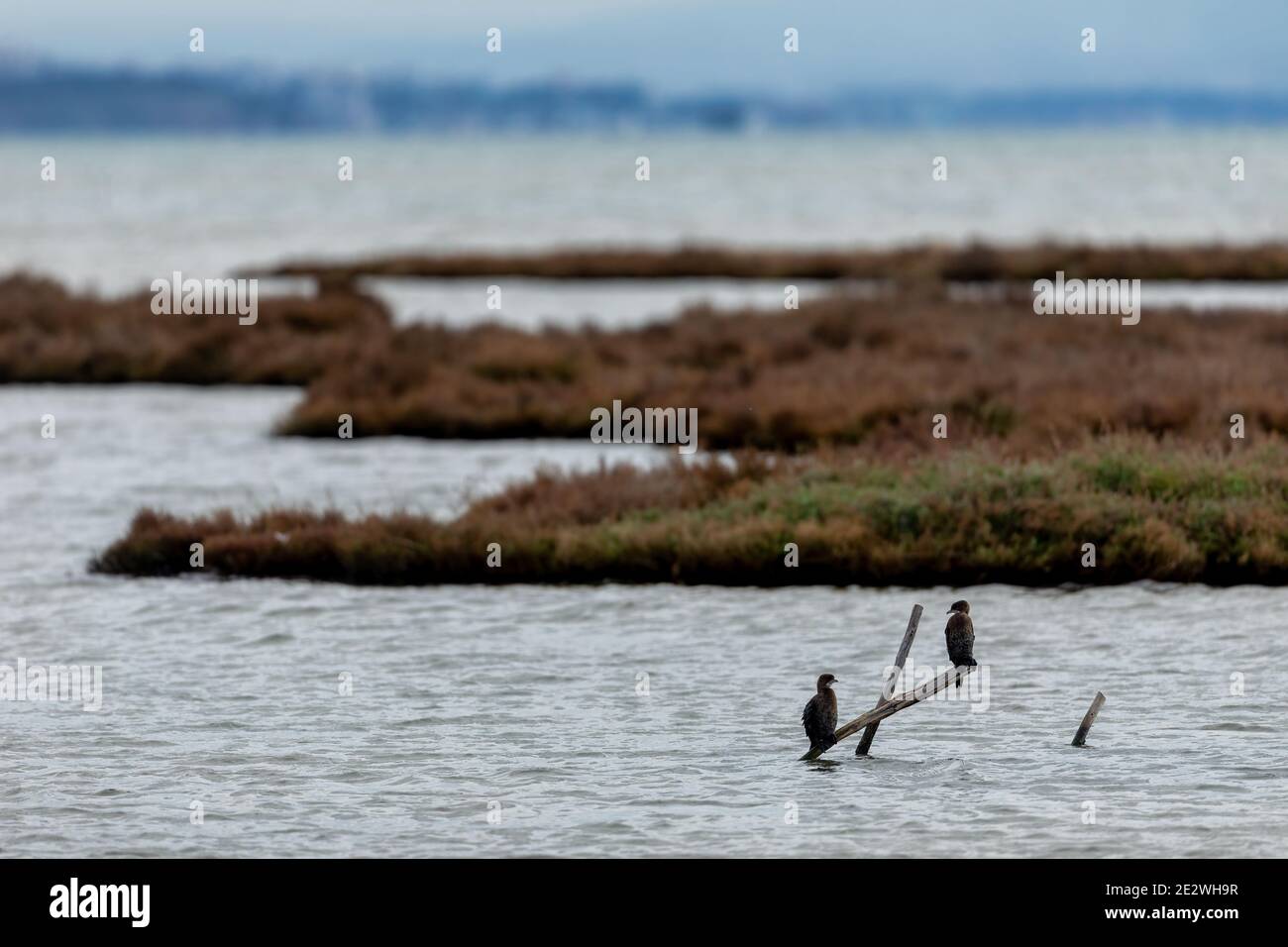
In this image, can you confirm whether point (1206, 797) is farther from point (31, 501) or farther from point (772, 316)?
point (772, 316)

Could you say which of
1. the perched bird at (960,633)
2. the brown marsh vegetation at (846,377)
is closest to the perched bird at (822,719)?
Result: the perched bird at (960,633)

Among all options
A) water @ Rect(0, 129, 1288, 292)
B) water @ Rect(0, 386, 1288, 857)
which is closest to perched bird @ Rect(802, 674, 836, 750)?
water @ Rect(0, 386, 1288, 857)

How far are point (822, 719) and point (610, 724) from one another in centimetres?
190

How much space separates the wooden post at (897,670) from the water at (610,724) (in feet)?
0.39

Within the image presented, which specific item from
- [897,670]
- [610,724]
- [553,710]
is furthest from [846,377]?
[897,670]

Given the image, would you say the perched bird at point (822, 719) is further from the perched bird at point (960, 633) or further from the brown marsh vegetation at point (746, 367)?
the brown marsh vegetation at point (746, 367)

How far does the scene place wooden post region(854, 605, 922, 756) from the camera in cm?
1096

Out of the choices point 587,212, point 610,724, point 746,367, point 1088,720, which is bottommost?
point 610,724

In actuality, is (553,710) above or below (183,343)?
below

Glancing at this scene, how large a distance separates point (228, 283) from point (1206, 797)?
51149 millimetres

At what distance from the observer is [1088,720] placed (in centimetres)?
1238

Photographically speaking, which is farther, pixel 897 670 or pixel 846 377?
pixel 846 377

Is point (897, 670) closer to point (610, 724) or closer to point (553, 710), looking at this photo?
point (610, 724)

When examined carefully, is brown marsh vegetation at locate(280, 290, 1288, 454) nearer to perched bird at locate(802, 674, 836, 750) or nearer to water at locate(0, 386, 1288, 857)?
water at locate(0, 386, 1288, 857)
